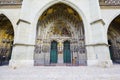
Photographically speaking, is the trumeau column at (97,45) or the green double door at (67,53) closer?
the trumeau column at (97,45)

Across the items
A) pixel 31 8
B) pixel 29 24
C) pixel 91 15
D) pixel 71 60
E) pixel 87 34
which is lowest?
pixel 71 60

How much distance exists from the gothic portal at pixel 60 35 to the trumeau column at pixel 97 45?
1.73 m

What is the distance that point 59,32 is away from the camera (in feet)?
35.0

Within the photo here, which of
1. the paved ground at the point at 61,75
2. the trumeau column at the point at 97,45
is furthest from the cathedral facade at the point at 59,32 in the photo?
the paved ground at the point at 61,75

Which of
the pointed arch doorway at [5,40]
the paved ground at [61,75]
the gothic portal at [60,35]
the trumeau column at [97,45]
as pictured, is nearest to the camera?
the paved ground at [61,75]

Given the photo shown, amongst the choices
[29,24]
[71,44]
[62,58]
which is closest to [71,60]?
[62,58]

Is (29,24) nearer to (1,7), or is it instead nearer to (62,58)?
(1,7)

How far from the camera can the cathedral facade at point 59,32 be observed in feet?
23.6

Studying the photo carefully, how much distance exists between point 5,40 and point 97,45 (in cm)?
960

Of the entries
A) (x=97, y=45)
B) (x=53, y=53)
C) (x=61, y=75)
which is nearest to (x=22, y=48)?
(x=53, y=53)

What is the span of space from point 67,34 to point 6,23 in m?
7.19

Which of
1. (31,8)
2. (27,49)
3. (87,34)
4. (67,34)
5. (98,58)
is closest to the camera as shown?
(98,58)

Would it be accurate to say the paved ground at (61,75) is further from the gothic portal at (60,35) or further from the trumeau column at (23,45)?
the gothic portal at (60,35)

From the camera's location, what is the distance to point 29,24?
316 inches
